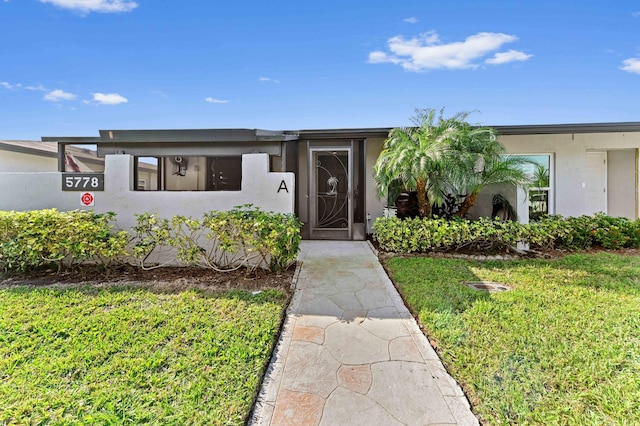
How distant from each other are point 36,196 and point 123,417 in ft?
18.5

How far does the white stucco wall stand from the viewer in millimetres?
5238

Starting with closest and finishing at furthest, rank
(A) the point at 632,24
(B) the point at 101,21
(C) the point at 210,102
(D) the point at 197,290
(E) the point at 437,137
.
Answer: (D) the point at 197,290 < (E) the point at 437,137 < (A) the point at 632,24 < (B) the point at 101,21 < (C) the point at 210,102

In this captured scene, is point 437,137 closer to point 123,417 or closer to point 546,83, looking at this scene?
point 546,83

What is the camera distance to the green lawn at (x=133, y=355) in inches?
79.2

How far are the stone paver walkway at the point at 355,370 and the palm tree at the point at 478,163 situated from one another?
3529mm

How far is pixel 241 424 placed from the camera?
1.90 metres

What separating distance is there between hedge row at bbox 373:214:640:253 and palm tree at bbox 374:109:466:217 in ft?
2.50

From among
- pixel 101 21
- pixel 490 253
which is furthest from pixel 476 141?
pixel 101 21

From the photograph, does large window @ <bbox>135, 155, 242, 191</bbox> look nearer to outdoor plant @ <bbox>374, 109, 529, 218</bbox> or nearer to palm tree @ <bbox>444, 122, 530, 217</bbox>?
outdoor plant @ <bbox>374, 109, 529, 218</bbox>

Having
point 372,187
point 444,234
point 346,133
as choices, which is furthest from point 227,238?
point 372,187

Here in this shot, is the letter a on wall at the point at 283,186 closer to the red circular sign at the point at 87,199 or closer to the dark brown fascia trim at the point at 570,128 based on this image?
the red circular sign at the point at 87,199

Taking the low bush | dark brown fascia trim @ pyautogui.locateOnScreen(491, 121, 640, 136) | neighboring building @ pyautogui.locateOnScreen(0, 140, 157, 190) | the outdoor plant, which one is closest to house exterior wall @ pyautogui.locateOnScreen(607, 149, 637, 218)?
dark brown fascia trim @ pyautogui.locateOnScreen(491, 121, 640, 136)

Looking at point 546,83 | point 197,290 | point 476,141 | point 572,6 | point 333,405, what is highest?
point 572,6

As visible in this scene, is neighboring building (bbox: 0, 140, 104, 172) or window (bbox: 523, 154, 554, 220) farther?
neighboring building (bbox: 0, 140, 104, 172)
